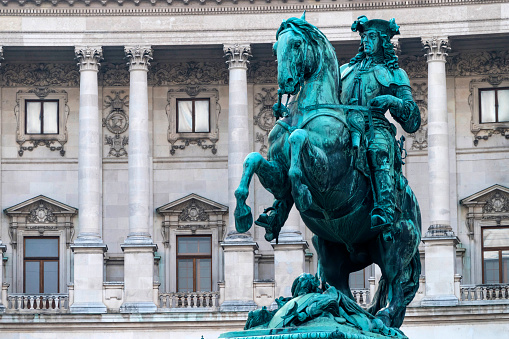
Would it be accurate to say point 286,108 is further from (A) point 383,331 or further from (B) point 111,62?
(B) point 111,62

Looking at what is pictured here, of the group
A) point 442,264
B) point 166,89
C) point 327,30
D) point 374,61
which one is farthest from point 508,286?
point 374,61

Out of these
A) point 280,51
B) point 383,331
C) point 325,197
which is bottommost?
point 383,331

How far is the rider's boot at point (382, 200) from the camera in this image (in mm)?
14211

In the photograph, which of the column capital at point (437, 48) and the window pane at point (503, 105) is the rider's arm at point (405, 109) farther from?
the window pane at point (503, 105)

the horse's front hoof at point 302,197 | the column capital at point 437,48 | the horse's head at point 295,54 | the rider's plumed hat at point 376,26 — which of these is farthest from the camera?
the column capital at point 437,48

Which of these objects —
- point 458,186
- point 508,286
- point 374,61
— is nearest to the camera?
point 374,61

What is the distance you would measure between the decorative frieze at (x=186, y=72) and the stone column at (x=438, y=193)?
7.79 m

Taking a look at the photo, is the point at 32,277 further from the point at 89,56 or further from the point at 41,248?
the point at 89,56

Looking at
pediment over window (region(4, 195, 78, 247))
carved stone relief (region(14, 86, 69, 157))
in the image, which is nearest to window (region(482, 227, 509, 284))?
pediment over window (region(4, 195, 78, 247))

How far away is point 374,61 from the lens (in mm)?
15227

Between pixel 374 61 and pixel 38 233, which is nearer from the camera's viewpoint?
pixel 374 61

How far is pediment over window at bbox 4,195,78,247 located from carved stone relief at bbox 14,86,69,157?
1930 mm

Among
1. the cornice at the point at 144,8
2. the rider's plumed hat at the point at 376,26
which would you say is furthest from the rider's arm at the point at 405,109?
the cornice at the point at 144,8

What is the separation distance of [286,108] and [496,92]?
39421 mm
